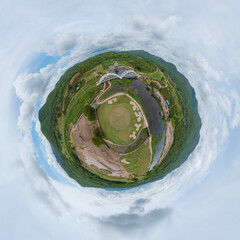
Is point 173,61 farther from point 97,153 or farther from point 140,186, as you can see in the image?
point 140,186

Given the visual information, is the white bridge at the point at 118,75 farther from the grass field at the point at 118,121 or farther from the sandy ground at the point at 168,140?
the sandy ground at the point at 168,140

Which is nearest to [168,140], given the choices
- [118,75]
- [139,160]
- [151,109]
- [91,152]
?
[139,160]

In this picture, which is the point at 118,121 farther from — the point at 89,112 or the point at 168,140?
the point at 168,140

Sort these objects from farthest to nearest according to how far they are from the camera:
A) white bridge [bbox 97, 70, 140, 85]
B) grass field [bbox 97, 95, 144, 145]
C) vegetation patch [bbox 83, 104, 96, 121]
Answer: white bridge [bbox 97, 70, 140, 85]
grass field [bbox 97, 95, 144, 145]
vegetation patch [bbox 83, 104, 96, 121]

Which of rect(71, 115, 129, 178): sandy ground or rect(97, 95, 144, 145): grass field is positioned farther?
rect(71, 115, 129, 178): sandy ground

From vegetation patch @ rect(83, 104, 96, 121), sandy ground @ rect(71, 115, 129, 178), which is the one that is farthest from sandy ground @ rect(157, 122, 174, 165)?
vegetation patch @ rect(83, 104, 96, 121)

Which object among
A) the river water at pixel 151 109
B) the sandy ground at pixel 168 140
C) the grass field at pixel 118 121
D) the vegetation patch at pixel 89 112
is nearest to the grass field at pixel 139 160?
the river water at pixel 151 109

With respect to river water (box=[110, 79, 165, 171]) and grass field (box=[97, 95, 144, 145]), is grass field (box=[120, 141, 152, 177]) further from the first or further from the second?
grass field (box=[97, 95, 144, 145])
